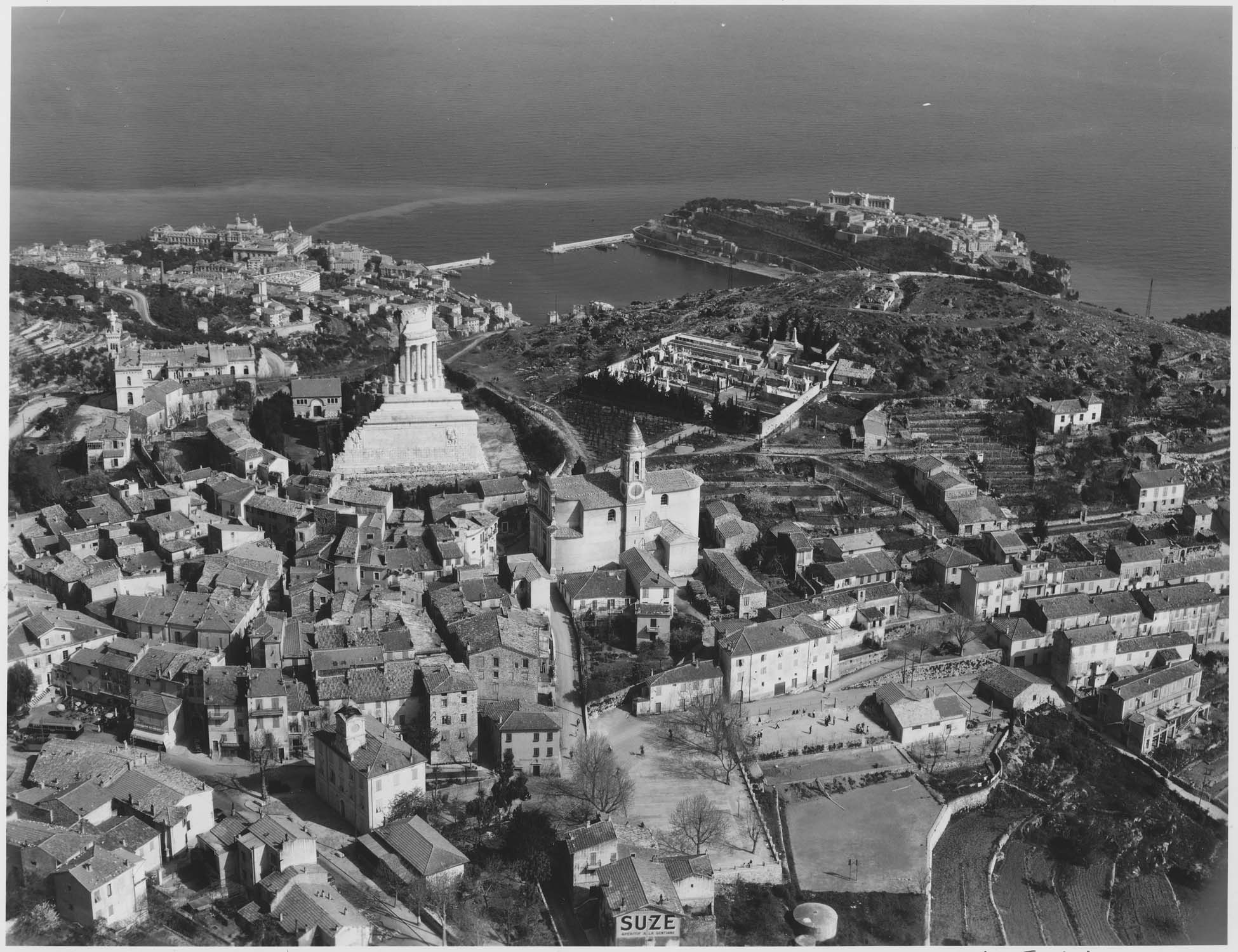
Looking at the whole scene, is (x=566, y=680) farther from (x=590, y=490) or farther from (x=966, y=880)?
(x=966, y=880)

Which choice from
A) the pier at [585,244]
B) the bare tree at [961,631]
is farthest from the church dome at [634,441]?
the pier at [585,244]

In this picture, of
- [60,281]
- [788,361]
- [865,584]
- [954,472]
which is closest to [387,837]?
[865,584]

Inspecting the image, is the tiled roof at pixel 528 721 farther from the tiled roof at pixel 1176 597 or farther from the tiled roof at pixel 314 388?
the tiled roof at pixel 314 388

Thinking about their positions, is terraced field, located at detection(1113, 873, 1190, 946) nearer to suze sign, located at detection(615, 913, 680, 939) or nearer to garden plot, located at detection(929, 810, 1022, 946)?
garden plot, located at detection(929, 810, 1022, 946)

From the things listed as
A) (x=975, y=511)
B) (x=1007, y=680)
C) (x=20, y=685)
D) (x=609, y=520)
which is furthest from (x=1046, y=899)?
(x=20, y=685)

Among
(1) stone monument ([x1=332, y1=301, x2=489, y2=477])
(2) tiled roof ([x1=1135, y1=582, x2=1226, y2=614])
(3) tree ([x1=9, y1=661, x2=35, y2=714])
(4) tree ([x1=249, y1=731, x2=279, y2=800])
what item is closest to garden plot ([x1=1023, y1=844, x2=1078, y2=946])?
(2) tiled roof ([x1=1135, y1=582, x2=1226, y2=614])
